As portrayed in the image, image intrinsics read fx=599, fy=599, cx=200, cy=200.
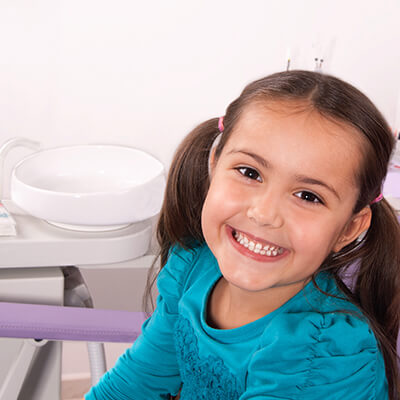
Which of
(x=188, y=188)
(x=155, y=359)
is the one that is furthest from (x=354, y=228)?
(x=155, y=359)

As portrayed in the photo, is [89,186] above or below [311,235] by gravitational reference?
below

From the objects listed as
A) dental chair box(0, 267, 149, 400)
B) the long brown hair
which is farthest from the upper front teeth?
dental chair box(0, 267, 149, 400)

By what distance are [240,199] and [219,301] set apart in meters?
0.24

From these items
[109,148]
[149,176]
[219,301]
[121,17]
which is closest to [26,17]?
[121,17]

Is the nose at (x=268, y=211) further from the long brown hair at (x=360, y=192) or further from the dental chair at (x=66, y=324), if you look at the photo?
the dental chair at (x=66, y=324)

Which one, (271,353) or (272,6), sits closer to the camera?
(271,353)

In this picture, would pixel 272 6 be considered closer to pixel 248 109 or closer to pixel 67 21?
pixel 67 21

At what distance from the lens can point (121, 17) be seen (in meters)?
1.72

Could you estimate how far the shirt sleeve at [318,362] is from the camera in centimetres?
74

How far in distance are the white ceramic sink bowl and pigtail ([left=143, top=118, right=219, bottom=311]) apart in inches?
9.6

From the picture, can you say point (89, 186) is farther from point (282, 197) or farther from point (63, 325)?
point (282, 197)

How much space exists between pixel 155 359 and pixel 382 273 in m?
0.40

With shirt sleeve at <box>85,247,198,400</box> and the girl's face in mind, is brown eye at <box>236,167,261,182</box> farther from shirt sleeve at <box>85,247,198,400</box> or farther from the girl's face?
shirt sleeve at <box>85,247,198,400</box>

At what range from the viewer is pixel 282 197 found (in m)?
0.75
